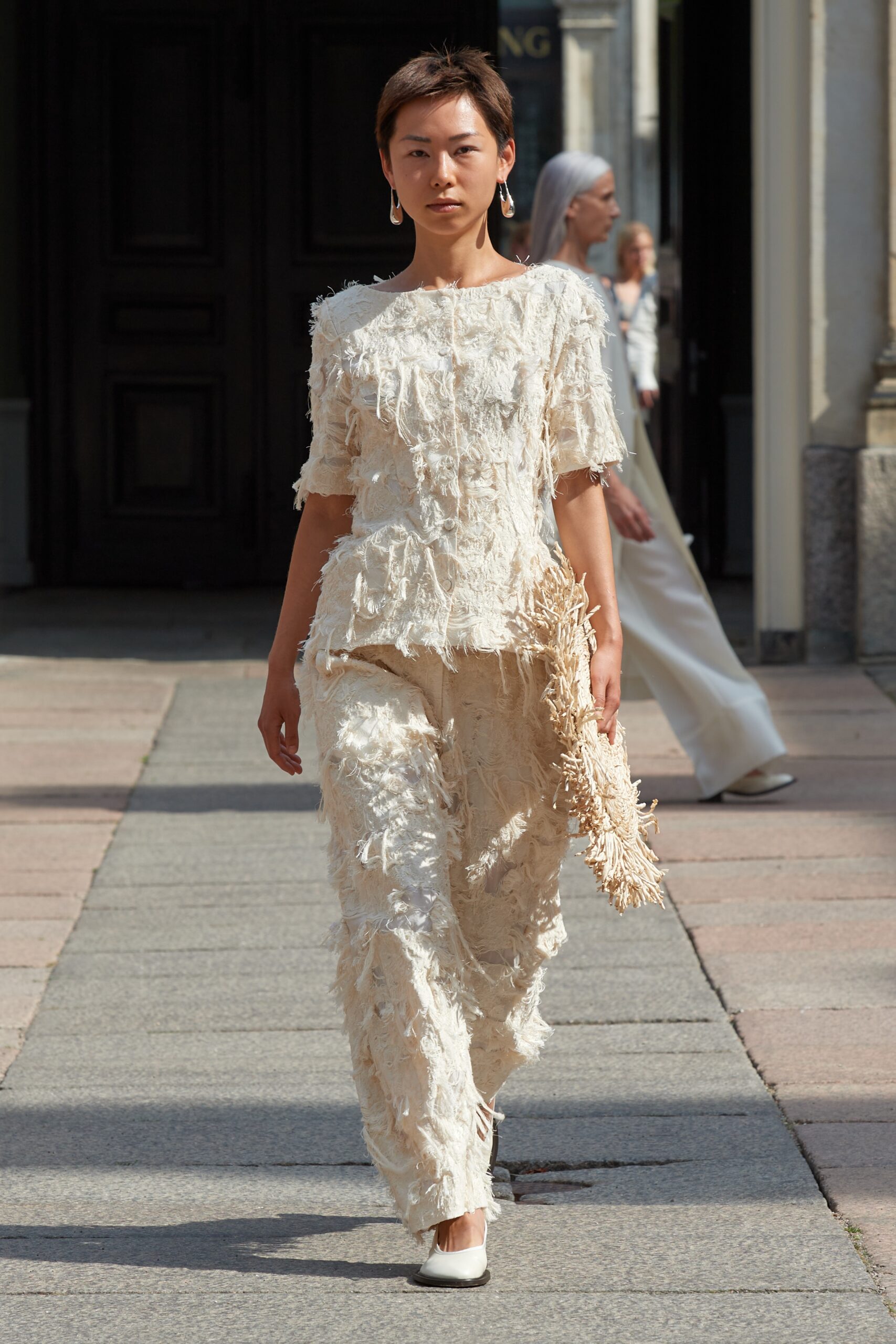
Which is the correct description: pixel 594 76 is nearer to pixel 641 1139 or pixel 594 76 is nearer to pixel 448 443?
pixel 641 1139

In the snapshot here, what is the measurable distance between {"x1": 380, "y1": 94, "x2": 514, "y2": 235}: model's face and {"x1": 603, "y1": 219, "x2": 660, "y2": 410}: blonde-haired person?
795 centimetres

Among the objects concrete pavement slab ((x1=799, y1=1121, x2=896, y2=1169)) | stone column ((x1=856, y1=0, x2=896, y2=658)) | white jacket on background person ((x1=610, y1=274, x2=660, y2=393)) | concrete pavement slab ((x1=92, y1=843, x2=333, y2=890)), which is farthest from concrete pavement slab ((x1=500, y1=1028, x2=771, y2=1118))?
white jacket on background person ((x1=610, y1=274, x2=660, y2=393))

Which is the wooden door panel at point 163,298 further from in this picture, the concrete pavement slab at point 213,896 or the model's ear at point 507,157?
the model's ear at point 507,157

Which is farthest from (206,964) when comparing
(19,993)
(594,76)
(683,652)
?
(594,76)

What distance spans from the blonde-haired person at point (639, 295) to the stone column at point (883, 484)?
8.51 ft

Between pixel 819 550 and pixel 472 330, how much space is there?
5696 mm

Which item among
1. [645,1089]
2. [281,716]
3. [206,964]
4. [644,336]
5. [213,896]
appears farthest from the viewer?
[644,336]

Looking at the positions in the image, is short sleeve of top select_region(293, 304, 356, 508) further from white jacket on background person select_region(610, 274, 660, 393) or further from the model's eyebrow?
white jacket on background person select_region(610, 274, 660, 393)

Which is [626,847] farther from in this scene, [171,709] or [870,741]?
[171,709]

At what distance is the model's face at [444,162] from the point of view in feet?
9.17

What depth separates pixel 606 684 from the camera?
9.45ft

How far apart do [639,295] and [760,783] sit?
5940mm

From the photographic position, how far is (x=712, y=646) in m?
5.70

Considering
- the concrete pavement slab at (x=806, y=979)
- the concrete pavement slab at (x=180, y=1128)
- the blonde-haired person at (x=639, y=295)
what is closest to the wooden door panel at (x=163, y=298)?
the blonde-haired person at (x=639, y=295)
